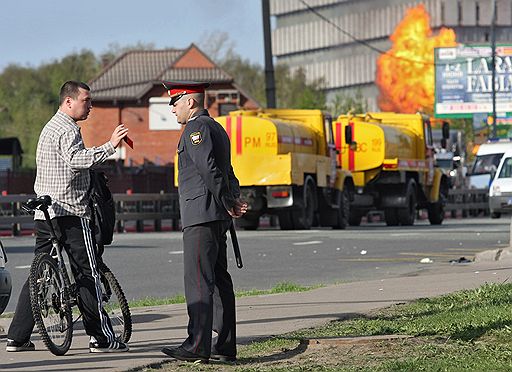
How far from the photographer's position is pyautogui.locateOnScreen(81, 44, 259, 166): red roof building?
9975 centimetres

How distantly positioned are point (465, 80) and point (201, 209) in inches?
3094

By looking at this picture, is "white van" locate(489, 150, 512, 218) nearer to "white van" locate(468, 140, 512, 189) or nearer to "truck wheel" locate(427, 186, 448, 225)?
"truck wheel" locate(427, 186, 448, 225)

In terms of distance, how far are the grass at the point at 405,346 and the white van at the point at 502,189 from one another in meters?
32.2

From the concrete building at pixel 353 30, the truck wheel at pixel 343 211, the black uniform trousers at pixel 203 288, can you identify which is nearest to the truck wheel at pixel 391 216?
the truck wheel at pixel 343 211

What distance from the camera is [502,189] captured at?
45.2m

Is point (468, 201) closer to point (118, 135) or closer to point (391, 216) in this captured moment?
point (391, 216)

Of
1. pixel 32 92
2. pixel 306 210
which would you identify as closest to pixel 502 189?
pixel 306 210

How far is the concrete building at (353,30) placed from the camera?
4646 inches

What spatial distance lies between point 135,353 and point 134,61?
9903cm

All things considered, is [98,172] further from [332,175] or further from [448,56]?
[448,56]

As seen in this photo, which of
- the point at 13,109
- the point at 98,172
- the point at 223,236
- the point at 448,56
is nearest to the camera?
the point at 223,236

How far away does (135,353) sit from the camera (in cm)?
1070

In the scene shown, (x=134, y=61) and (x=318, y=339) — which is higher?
(x=134, y=61)

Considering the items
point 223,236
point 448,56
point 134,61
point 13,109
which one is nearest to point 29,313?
point 223,236
